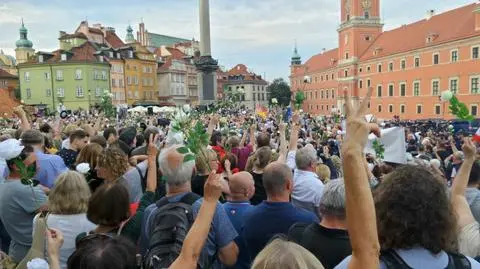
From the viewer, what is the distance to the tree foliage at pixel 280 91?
325 ft

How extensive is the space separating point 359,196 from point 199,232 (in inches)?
39.8

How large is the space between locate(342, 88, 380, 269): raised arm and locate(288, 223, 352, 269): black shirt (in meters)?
1.21

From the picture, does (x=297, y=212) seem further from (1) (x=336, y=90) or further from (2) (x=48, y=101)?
(1) (x=336, y=90)

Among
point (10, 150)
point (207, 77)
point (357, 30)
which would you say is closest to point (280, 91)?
point (357, 30)

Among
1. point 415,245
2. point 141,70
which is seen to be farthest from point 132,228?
point 141,70

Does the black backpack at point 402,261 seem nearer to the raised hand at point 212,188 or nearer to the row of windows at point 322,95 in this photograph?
the raised hand at point 212,188

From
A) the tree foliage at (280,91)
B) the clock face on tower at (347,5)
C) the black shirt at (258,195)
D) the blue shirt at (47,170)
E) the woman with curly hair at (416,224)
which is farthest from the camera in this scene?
the tree foliage at (280,91)

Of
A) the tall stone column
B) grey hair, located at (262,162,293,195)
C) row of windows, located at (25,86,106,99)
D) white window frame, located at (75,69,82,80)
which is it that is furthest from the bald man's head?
row of windows, located at (25,86,106,99)

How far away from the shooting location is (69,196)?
3.18 meters

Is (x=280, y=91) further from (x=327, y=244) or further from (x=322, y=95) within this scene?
(x=327, y=244)

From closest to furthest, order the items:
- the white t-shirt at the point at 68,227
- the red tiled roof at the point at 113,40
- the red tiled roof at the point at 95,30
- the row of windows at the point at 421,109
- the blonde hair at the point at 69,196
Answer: the white t-shirt at the point at 68,227
the blonde hair at the point at 69,196
the row of windows at the point at 421,109
the red tiled roof at the point at 95,30
the red tiled roof at the point at 113,40

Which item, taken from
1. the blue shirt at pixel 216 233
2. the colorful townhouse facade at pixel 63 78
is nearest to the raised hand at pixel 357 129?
the blue shirt at pixel 216 233

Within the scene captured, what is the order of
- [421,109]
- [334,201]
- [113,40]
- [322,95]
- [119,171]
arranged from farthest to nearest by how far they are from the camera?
[322,95]
[113,40]
[421,109]
[119,171]
[334,201]

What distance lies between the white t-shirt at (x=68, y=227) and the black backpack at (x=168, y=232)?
2.10 feet
